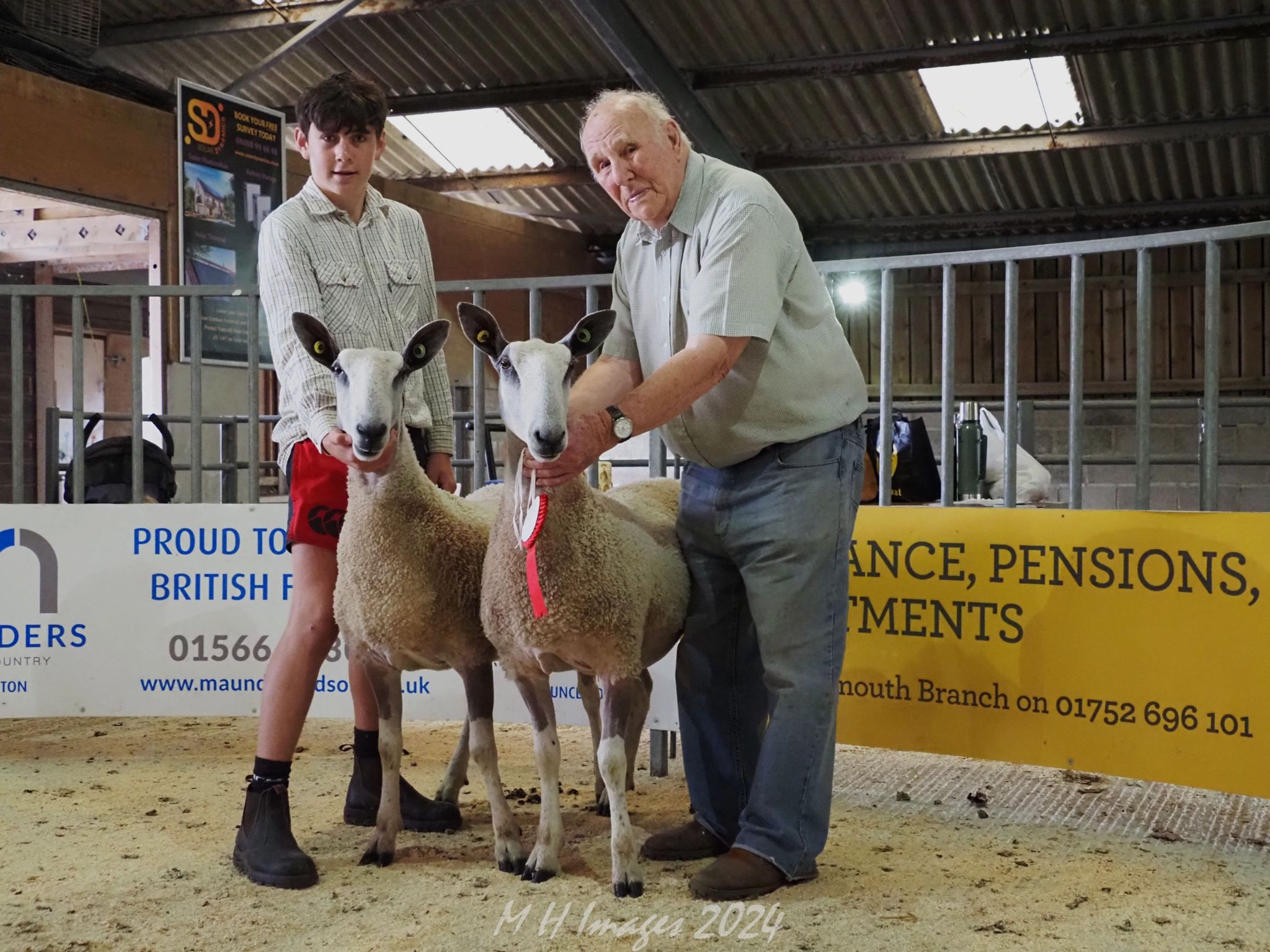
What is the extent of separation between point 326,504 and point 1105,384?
10.6 m

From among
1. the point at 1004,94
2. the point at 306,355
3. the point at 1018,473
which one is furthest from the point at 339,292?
the point at 1004,94

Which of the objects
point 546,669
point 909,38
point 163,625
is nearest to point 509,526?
point 546,669

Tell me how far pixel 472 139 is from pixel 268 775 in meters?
9.14

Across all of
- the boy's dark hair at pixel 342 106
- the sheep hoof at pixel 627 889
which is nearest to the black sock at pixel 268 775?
the sheep hoof at pixel 627 889

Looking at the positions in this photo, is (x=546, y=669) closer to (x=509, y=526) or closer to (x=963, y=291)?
(x=509, y=526)

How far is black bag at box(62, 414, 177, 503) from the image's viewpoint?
578 cm

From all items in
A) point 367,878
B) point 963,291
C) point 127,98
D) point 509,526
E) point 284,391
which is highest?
point 127,98

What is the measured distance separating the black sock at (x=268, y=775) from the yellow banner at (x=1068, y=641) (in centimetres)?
174

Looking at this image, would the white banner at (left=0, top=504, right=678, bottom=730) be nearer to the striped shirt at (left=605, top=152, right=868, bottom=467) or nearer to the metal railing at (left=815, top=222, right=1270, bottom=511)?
the striped shirt at (left=605, top=152, right=868, bottom=467)

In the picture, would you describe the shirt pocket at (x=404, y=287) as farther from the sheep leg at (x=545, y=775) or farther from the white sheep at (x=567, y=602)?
the sheep leg at (x=545, y=775)

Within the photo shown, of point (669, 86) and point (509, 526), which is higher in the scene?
point (669, 86)

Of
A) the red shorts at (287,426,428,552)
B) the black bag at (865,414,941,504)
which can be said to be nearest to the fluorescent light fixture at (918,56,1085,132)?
the black bag at (865,414,941,504)

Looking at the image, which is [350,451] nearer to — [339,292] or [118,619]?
[339,292]

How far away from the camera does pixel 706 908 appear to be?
259cm
